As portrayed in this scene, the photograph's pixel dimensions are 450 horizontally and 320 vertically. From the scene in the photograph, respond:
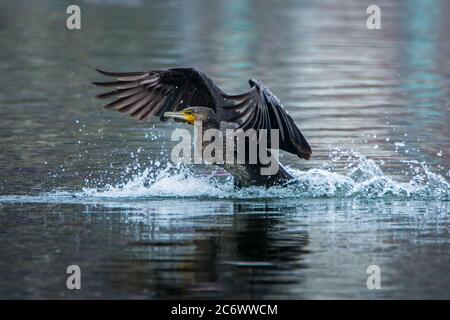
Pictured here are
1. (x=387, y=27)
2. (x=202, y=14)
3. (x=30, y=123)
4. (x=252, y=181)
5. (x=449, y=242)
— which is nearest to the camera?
(x=449, y=242)

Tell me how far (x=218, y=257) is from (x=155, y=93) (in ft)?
12.3

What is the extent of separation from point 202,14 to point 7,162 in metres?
19.8

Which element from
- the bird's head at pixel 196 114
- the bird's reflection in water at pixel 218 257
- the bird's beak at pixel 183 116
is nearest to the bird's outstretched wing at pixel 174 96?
the bird's head at pixel 196 114

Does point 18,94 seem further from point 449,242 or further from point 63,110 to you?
point 449,242

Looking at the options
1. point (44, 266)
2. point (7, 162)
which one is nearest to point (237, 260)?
point (44, 266)

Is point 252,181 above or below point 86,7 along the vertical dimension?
below

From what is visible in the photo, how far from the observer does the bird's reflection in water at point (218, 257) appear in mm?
8477

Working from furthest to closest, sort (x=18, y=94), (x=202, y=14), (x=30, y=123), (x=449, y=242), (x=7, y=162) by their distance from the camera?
(x=202, y=14), (x=18, y=94), (x=30, y=123), (x=7, y=162), (x=449, y=242)

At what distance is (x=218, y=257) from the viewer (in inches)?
367

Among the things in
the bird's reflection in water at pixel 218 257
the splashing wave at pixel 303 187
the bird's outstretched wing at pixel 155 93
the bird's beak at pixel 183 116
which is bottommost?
the bird's reflection in water at pixel 218 257

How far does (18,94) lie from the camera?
1830cm

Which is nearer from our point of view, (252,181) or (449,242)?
(449,242)

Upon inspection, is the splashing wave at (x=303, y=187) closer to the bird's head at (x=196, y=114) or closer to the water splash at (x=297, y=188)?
the water splash at (x=297, y=188)

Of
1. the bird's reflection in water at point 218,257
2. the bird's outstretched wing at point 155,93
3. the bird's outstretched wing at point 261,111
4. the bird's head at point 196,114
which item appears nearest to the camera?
the bird's reflection in water at point 218,257
